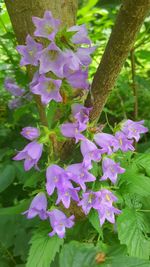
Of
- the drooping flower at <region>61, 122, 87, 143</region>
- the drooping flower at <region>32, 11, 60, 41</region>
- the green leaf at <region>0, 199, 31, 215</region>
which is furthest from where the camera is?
the green leaf at <region>0, 199, 31, 215</region>

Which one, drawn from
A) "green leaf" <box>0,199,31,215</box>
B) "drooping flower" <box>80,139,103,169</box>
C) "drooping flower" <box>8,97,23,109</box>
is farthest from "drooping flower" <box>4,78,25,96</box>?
"drooping flower" <box>80,139,103,169</box>

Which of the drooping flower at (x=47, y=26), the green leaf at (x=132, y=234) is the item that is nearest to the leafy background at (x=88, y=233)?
the green leaf at (x=132, y=234)

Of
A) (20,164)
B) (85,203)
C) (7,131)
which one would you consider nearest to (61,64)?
(85,203)

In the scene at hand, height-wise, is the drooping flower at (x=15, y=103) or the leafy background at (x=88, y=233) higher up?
the drooping flower at (x=15, y=103)

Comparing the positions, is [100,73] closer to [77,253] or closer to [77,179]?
[77,179]

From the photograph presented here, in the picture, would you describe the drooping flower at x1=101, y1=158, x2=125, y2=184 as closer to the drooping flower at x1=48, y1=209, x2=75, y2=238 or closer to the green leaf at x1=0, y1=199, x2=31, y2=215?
the drooping flower at x1=48, y1=209, x2=75, y2=238

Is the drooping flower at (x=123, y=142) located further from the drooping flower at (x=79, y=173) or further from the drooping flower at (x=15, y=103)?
the drooping flower at (x=15, y=103)
